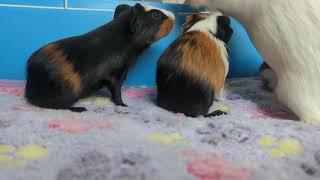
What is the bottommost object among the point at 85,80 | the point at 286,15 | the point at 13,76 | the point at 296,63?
the point at 13,76

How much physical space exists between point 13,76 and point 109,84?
1.32ft

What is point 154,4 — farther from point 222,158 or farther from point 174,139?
point 222,158

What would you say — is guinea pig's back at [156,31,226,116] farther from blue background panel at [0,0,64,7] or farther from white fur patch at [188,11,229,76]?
blue background panel at [0,0,64,7]

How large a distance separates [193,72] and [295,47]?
0.85ft

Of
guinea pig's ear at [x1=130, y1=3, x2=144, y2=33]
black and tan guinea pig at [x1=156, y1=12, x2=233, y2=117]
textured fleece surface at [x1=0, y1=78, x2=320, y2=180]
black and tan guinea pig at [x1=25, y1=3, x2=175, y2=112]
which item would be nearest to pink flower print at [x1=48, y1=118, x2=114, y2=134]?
textured fleece surface at [x1=0, y1=78, x2=320, y2=180]

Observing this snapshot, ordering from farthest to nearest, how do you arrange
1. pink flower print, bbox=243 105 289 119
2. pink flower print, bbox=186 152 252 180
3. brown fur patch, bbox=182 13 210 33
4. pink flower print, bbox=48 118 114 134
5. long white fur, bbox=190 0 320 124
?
brown fur patch, bbox=182 13 210 33, pink flower print, bbox=243 105 289 119, long white fur, bbox=190 0 320 124, pink flower print, bbox=48 118 114 134, pink flower print, bbox=186 152 252 180

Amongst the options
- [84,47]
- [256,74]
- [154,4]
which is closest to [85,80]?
[84,47]

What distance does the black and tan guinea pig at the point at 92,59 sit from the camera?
104cm

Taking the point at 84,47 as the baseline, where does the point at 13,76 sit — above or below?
below

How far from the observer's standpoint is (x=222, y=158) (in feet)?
2.35

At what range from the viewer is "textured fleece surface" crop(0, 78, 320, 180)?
64 centimetres

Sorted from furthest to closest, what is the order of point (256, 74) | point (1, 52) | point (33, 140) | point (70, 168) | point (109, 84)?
point (256, 74) → point (1, 52) → point (109, 84) → point (33, 140) → point (70, 168)

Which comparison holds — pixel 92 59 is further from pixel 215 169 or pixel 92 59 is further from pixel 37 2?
pixel 215 169

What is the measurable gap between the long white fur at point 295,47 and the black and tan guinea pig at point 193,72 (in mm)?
145
